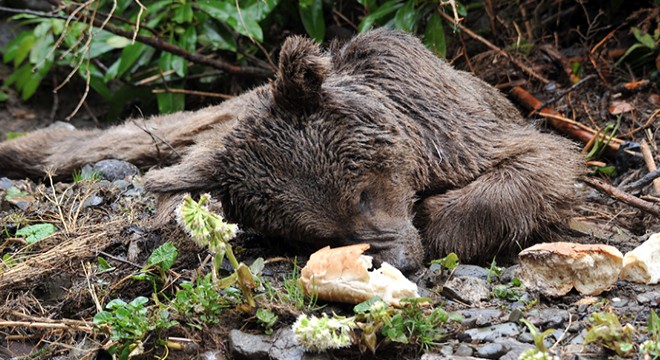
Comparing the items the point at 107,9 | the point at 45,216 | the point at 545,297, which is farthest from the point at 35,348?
the point at 107,9

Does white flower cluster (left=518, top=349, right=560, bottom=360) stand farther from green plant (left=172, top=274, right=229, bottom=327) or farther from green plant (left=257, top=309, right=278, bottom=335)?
green plant (left=172, top=274, right=229, bottom=327)

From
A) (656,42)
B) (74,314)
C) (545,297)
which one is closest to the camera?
(545,297)

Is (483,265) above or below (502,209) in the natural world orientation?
below

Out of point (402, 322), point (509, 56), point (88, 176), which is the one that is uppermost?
point (509, 56)

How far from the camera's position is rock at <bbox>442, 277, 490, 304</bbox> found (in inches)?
143

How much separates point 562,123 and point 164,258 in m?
3.41

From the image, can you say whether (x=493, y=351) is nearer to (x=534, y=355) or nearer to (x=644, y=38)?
(x=534, y=355)

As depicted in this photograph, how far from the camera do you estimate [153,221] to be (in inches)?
183

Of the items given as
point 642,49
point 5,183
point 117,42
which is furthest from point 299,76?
point 117,42

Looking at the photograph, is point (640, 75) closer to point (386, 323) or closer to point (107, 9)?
point (386, 323)

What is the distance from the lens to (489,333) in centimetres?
330

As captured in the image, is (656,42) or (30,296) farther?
(656,42)

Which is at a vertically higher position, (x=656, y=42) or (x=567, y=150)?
(x=656, y=42)

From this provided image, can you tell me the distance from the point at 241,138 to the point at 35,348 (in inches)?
54.7
